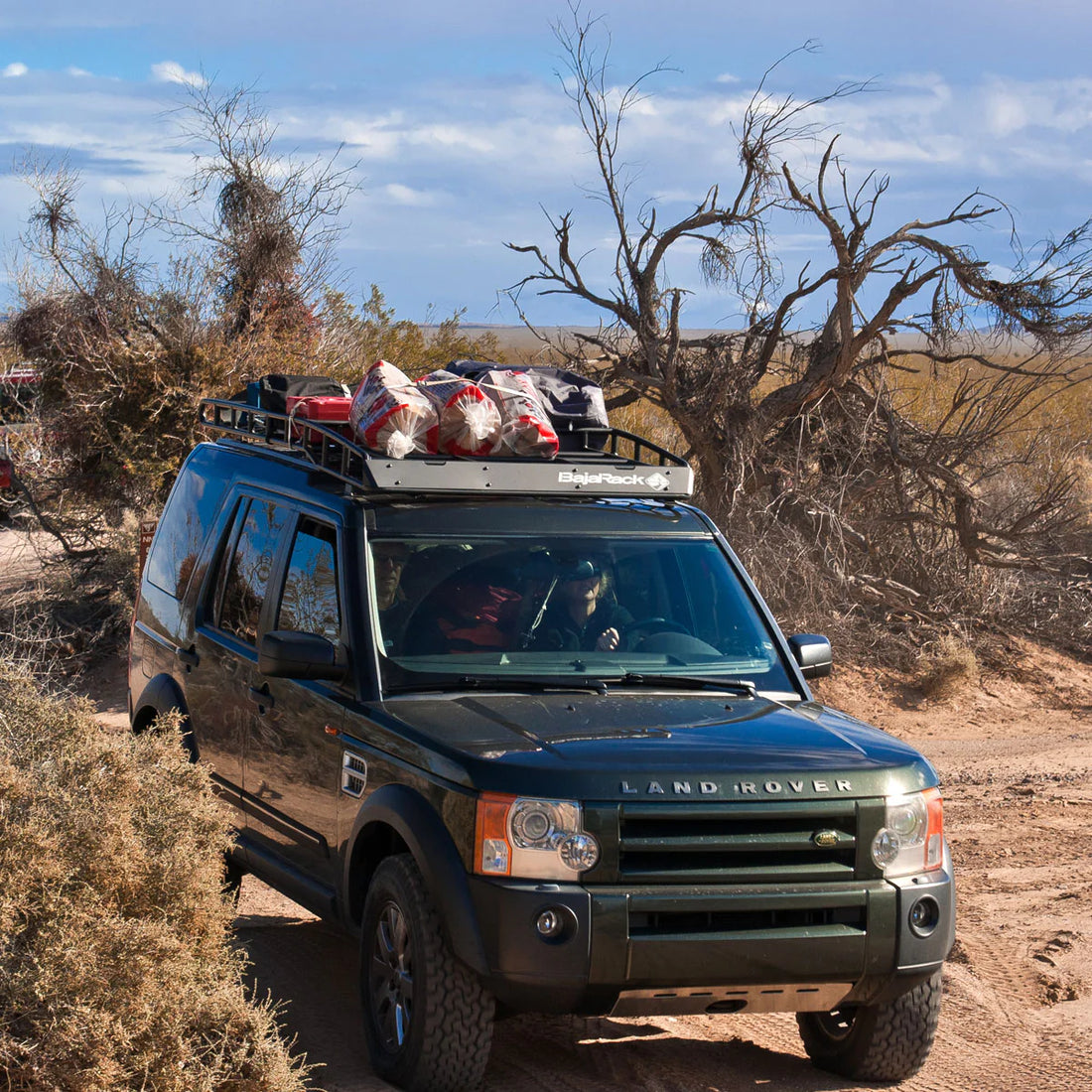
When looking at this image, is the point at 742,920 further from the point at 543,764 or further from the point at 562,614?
the point at 562,614

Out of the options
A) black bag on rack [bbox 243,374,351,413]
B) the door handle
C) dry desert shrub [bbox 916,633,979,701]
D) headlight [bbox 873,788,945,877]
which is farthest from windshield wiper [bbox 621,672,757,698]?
dry desert shrub [bbox 916,633,979,701]

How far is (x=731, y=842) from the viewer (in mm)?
4258

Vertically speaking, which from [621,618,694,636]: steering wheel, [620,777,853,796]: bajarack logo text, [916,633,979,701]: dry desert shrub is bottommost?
[916,633,979,701]: dry desert shrub

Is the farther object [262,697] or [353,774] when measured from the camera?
[262,697]

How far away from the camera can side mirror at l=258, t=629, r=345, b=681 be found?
16.0 ft

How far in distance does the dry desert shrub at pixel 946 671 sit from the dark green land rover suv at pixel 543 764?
Answer: 775cm

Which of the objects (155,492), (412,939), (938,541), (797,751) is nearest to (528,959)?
(412,939)

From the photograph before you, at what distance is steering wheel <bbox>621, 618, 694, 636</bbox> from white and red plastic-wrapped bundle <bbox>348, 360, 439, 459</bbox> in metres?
1.10

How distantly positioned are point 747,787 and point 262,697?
7.19ft

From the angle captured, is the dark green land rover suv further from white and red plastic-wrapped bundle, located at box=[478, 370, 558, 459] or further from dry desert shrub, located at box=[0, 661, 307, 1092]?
dry desert shrub, located at box=[0, 661, 307, 1092]

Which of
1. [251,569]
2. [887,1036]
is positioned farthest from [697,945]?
[251,569]

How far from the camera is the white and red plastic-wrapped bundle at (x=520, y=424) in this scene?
240 inches

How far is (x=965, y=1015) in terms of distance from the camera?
5.65 metres

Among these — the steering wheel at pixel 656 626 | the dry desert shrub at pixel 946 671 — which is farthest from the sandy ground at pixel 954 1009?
the dry desert shrub at pixel 946 671
